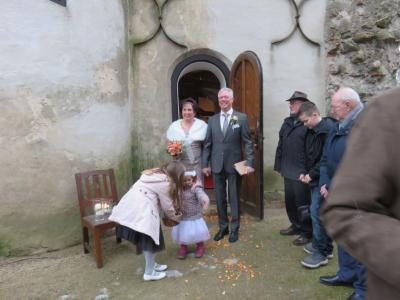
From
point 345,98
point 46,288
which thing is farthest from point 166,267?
point 345,98

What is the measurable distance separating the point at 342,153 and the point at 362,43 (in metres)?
3.55

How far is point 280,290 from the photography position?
3.21 metres

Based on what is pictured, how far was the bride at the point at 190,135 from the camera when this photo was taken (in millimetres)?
4445

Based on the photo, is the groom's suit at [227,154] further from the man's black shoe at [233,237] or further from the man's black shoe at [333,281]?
the man's black shoe at [333,281]

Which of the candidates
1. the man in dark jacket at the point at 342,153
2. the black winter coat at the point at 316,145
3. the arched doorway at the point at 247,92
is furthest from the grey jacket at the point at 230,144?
the man in dark jacket at the point at 342,153

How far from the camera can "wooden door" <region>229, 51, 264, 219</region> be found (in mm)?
4753

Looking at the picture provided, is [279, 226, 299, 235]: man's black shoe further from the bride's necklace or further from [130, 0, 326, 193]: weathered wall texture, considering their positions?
the bride's necklace

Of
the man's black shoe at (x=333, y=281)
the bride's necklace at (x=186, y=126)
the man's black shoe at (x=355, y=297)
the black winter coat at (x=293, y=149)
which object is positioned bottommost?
the man's black shoe at (x=333, y=281)

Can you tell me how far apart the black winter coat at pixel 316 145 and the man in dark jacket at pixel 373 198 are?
2717mm

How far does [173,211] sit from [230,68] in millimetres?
2962

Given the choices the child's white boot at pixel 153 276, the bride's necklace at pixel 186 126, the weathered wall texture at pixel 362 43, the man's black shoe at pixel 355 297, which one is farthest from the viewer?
the weathered wall texture at pixel 362 43

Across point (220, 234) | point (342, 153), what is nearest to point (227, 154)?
point (220, 234)

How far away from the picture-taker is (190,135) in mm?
4453

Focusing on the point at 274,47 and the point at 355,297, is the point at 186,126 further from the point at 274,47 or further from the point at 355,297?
the point at 355,297
